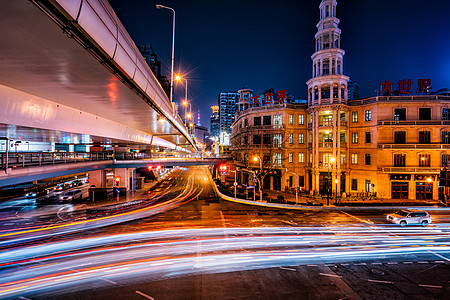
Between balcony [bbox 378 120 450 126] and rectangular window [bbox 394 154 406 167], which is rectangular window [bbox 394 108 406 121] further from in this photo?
rectangular window [bbox 394 154 406 167]

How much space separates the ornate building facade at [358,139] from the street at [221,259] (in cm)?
1469

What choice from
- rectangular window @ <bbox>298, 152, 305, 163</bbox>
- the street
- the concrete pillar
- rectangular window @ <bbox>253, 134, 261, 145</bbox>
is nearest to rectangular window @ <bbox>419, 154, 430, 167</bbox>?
the street

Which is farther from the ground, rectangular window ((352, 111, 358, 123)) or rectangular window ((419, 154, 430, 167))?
rectangular window ((352, 111, 358, 123))

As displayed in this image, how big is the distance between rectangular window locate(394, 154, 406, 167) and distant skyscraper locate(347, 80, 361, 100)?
6060 inches

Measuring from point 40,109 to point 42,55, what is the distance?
7.73 meters

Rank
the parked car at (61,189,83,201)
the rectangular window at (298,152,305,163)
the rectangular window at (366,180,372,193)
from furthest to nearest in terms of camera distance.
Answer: the rectangular window at (298,152,305,163) < the rectangular window at (366,180,372,193) < the parked car at (61,189,83,201)

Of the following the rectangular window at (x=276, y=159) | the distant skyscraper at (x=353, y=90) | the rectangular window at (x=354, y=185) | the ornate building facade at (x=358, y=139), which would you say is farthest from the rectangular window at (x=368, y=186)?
the distant skyscraper at (x=353, y=90)

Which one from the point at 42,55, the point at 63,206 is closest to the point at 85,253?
the point at 42,55

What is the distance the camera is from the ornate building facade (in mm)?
34531

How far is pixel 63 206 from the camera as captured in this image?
28.5 m

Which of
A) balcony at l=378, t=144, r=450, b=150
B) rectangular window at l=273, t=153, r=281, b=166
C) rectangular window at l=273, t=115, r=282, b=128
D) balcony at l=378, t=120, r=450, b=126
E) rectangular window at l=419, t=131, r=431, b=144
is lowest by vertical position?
rectangular window at l=273, t=153, r=281, b=166

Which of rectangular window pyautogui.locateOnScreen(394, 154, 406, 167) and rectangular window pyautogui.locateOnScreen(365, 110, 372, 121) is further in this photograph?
rectangular window pyautogui.locateOnScreen(365, 110, 372, 121)

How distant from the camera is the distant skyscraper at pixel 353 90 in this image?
169 meters

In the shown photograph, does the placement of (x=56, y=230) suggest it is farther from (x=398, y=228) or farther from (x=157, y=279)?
(x=398, y=228)
